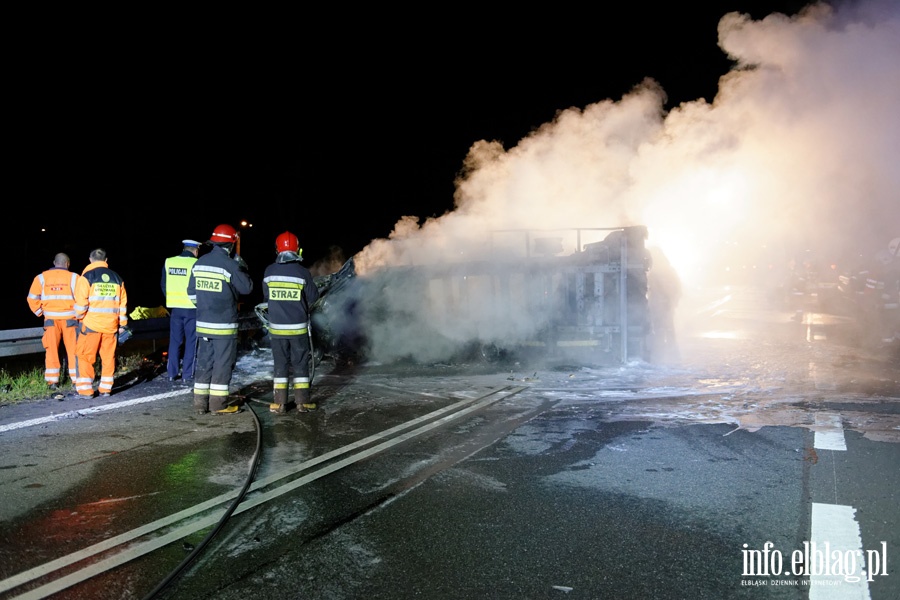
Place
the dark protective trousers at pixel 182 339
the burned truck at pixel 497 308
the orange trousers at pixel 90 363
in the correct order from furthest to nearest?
1. the burned truck at pixel 497 308
2. the dark protective trousers at pixel 182 339
3. the orange trousers at pixel 90 363

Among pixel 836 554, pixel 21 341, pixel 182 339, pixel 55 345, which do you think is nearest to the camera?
pixel 836 554

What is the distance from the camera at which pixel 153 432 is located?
609 centimetres

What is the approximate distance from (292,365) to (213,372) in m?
0.85

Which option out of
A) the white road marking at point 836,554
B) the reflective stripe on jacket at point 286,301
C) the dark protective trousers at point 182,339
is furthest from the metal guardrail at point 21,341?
the white road marking at point 836,554

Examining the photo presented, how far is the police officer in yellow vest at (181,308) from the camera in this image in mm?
8523

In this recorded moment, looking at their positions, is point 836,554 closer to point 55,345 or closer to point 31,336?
point 55,345

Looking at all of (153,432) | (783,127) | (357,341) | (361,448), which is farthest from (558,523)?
(783,127)

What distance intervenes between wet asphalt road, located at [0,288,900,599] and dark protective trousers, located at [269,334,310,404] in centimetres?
28

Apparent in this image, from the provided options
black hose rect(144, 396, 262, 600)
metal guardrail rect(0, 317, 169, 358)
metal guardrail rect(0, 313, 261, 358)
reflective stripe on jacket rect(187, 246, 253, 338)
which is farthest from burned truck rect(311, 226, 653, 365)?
black hose rect(144, 396, 262, 600)

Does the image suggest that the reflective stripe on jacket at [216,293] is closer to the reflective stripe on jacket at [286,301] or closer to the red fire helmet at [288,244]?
the reflective stripe on jacket at [286,301]

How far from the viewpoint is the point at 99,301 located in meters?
7.86

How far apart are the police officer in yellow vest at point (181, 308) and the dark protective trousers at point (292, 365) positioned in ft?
6.22

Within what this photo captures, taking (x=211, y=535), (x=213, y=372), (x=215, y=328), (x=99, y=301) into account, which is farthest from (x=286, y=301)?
(x=211, y=535)

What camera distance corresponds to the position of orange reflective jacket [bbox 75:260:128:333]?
25.7 feet
